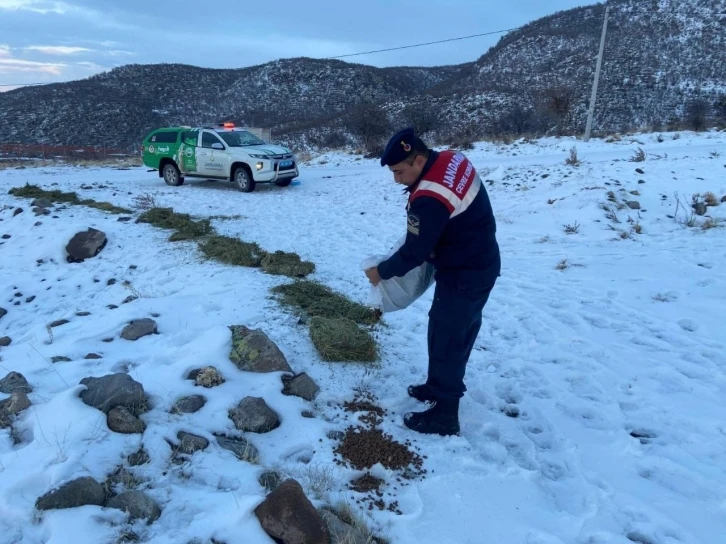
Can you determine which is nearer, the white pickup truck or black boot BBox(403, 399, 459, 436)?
black boot BBox(403, 399, 459, 436)

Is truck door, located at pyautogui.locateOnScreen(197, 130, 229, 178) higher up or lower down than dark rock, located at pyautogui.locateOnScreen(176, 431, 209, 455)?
higher up

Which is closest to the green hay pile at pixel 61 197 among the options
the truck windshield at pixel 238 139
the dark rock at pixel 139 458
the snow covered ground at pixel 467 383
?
the snow covered ground at pixel 467 383

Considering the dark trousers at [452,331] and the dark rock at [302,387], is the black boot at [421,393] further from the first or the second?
the dark rock at [302,387]

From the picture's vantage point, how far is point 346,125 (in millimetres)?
45438

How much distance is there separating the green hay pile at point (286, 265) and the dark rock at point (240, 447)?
3757 mm

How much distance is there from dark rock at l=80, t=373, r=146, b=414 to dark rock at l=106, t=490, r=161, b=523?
2.79 ft

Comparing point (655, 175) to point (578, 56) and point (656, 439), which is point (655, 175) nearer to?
point (656, 439)

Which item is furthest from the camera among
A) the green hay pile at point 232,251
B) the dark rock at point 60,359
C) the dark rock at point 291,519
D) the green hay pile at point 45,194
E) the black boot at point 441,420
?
the green hay pile at point 45,194

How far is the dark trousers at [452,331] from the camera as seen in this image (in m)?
3.49

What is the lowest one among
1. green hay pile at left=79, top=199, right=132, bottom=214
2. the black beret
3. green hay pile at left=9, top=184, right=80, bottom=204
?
green hay pile at left=79, top=199, right=132, bottom=214

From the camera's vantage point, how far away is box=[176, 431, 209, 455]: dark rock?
10.6 ft

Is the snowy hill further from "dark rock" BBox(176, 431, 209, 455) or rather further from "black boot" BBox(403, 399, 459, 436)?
"dark rock" BBox(176, 431, 209, 455)

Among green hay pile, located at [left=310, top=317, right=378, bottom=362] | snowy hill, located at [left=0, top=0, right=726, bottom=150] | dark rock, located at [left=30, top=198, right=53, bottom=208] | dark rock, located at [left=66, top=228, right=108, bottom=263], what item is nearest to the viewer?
green hay pile, located at [left=310, top=317, right=378, bottom=362]

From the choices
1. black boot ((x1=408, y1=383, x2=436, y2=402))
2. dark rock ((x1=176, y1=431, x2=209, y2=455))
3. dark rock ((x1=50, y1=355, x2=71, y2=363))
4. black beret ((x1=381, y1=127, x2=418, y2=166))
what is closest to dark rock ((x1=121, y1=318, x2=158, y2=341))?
dark rock ((x1=50, y1=355, x2=71, y2=363))
